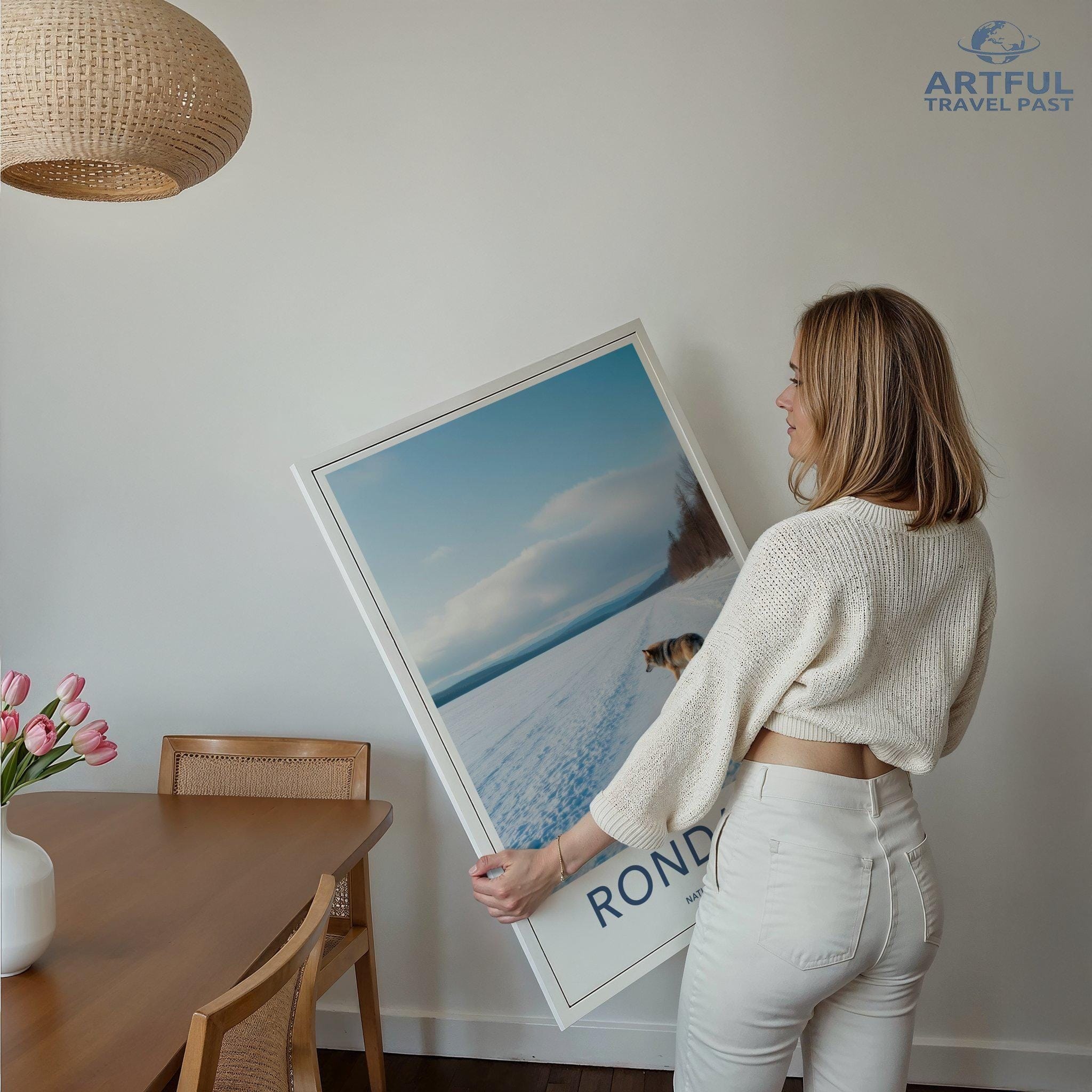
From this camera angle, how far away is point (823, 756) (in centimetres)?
126

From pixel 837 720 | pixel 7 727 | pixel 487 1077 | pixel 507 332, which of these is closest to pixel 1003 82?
pixel 507 332

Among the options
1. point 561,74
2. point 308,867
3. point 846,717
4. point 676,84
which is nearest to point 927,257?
point 676,84

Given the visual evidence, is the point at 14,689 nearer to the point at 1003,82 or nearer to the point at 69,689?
the point at 69,689

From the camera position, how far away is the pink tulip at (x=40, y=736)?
1221mm

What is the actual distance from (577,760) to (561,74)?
153cm

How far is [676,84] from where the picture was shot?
2.07m

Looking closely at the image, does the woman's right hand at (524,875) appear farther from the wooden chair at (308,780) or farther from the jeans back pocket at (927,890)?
the wooden chair at (308,780)

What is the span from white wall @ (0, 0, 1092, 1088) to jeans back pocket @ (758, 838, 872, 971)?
1040 mm

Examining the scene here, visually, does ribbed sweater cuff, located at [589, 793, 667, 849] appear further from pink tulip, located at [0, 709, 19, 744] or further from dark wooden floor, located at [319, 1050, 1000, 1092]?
dark wooden floor, located at [319, 1050, 1000, 1092]

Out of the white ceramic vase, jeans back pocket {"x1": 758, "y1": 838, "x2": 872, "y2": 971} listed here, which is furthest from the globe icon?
the white ceramic vase

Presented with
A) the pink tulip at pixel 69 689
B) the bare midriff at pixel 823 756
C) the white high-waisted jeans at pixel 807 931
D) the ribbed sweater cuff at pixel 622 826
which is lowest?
the white high-waisted jeans at pixel 807 931

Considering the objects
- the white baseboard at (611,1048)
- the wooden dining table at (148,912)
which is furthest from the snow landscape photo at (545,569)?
the white baseboard at (611,1048)

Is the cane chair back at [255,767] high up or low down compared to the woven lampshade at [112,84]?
down

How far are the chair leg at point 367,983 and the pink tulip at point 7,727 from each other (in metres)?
0.88
